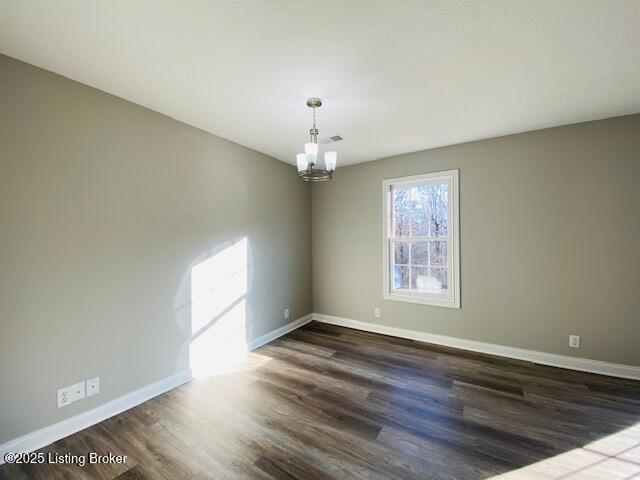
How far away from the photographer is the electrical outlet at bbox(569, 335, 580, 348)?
277 cm

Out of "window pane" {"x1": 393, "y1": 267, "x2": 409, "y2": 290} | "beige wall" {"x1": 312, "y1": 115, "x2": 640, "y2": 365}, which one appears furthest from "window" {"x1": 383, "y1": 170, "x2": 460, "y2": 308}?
"beige wall" {"x1": 312, "y1": 115, "x2": 640, "y2": 365}

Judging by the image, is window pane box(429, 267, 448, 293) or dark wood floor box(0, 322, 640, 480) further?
window pane box(429, 267, 448, 293)

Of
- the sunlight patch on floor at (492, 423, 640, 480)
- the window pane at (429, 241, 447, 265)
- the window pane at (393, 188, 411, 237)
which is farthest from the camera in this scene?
the window pane at (393, 188, 411, 237)

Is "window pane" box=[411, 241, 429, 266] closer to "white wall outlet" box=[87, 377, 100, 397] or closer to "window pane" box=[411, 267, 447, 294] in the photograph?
"window pane" box=[411, 267, 447, 294]

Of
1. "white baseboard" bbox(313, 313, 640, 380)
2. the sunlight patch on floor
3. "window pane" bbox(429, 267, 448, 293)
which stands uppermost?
"window pane" bbox(429, 267, 448, 293)

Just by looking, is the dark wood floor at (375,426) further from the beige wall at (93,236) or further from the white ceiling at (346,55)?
the white ceiling at (346,55)

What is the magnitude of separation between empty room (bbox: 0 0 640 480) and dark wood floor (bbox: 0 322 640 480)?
2 cm

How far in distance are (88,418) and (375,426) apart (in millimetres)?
2140

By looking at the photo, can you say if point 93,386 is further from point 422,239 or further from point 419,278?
point 422,239

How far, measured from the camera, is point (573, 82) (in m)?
2.04

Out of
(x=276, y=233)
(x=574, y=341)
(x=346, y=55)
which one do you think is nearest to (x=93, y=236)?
(x=276, y=233)

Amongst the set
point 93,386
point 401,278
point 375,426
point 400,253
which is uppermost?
point 400,253

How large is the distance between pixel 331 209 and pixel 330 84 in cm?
240

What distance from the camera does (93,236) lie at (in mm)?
2059
